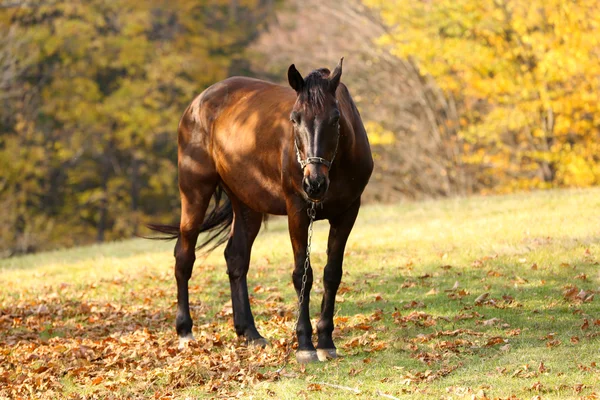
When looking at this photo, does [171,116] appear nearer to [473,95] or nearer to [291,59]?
[291,59]

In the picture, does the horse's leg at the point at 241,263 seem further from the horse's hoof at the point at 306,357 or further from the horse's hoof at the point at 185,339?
the horse's hoof at the point at 306,357

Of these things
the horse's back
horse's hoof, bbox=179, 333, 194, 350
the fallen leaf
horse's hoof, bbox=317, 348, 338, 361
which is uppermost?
the horse's back

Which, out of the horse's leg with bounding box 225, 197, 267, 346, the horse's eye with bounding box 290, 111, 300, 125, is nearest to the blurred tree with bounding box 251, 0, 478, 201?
the horse's leg with bounding box 225, 197, 267, 346

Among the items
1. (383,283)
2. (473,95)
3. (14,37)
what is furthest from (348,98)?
(14,37)

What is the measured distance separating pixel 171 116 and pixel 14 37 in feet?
18.6

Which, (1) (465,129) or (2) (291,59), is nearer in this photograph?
(1) (465,129)

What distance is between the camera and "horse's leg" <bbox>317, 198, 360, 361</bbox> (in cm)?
672

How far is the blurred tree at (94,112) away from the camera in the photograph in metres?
26.8

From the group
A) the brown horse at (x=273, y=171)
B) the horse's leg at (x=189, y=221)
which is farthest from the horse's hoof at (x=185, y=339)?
the horse's leg at (x=189, y=221)

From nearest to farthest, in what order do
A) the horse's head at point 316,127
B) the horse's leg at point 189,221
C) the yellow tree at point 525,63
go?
the horse's head at point 316,127 → the horse's leg at point 189,221 → the yellow tree at point 525,63

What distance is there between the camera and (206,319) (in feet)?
28.9

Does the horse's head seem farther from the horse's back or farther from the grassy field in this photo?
the grassy field

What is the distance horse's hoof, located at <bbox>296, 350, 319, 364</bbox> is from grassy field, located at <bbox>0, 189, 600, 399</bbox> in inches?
3.3

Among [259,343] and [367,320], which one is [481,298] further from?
[259,343]
